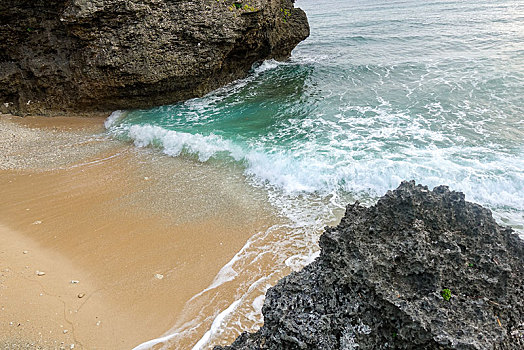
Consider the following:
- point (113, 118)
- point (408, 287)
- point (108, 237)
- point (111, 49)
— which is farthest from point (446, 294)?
point (113, 118)

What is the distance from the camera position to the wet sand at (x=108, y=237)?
393 cm

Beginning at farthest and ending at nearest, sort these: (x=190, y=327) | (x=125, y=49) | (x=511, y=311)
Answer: (x=125, y=49)
(x=190, y=327)
(x=511, y=311)

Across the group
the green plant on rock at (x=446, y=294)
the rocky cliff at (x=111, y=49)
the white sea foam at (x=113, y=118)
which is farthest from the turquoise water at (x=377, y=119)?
the green plant on rock at (x=446, y=294)

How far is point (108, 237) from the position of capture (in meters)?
5.37

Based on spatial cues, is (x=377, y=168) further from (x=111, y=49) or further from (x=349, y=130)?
(x=111, y=49)

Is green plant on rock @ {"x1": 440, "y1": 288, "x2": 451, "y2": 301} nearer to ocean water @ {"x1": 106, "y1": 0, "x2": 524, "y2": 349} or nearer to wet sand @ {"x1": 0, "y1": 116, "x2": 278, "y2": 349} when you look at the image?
ocean water @ {"x1": 106, "y1": 0, "x2": 524, "y2": 349}

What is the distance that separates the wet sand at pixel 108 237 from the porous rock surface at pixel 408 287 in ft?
7.15

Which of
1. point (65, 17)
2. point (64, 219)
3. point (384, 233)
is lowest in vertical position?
point (64, 219)

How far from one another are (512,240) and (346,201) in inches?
130

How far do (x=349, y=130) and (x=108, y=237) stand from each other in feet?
19.7

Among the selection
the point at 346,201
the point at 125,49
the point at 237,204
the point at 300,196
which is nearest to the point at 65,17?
the point at 125,49

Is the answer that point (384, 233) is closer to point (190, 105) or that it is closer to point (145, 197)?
point (145, 197)

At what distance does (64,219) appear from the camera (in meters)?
5.84

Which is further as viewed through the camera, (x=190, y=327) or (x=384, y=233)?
(x=190, y=327)
